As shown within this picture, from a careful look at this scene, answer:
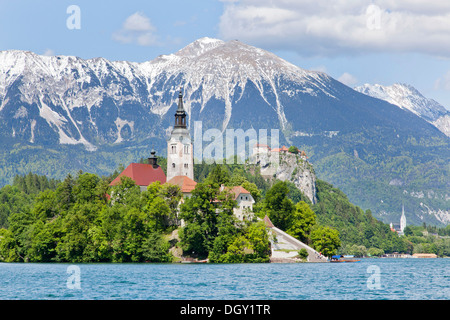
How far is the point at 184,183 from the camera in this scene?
12669cm

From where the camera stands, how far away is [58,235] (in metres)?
115

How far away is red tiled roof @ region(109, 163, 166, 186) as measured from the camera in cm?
13788

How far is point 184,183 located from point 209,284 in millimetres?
57742

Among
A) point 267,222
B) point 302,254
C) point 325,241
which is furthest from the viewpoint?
point 325,241

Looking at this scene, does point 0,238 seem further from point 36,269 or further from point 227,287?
point 227,287

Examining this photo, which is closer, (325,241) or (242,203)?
(242,203)

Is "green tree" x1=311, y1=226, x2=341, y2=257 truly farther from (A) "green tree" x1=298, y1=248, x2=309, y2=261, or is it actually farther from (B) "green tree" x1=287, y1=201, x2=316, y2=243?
(A) "green tree" x1=298, y1=248, x2=309, y2=261

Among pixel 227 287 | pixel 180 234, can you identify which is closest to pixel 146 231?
pixel 180 234

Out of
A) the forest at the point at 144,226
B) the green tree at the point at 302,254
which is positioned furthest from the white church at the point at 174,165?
the green tree at the point at 302,254

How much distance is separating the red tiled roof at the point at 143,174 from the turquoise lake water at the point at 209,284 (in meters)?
45.2

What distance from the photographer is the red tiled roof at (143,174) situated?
452 feet

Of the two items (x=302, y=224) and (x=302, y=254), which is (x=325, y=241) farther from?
(x=302, y=254)

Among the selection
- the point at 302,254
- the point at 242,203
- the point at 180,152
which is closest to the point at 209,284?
the point at 302,254

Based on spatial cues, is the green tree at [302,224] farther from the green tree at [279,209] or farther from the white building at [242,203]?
the white building at [242,203]
